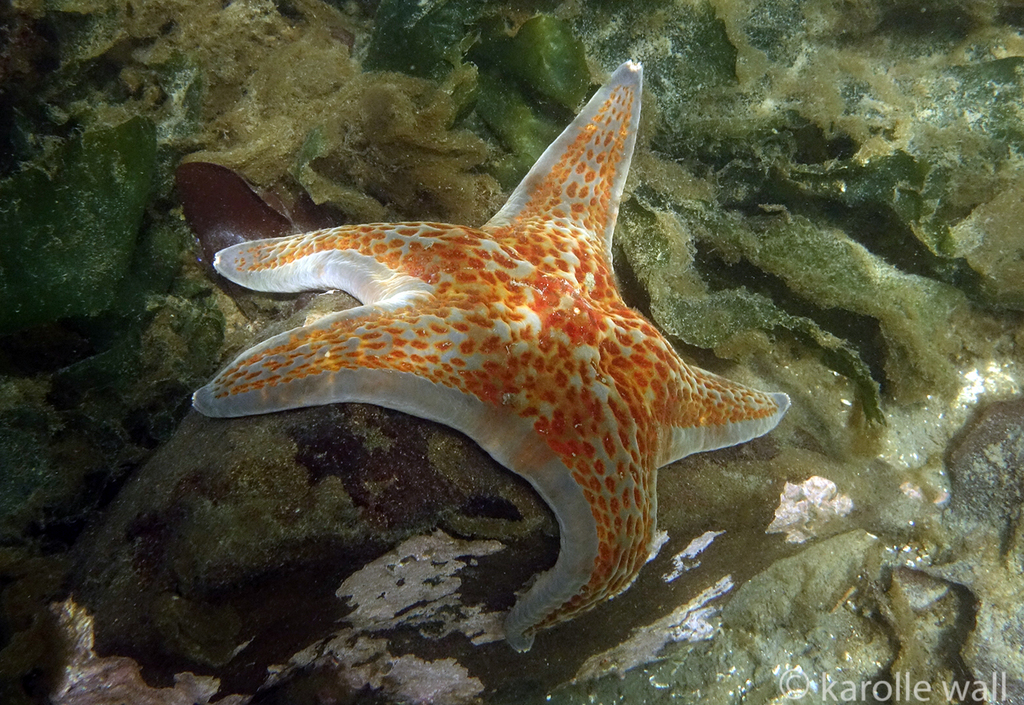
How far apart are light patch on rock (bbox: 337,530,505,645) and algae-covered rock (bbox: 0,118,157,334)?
1.97m

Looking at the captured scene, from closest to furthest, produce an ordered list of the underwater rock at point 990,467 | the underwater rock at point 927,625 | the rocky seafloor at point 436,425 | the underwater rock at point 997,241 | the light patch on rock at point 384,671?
the rocky seafloor at point 436,425, the light patch on rock at point 384,671, the underwater rock at point 997,241, the underwater rock at point 990,467, the underwater rock at point 927,625

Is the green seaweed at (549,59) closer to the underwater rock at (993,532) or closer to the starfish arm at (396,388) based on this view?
the starfish arm at (396,388)

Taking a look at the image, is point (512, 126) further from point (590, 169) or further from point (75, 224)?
point (75, 224)

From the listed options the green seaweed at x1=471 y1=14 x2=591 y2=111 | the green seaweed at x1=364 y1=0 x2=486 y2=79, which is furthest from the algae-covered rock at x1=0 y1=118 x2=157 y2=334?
the green seaweed at x1=471 y1=14 x2=591 y2=111

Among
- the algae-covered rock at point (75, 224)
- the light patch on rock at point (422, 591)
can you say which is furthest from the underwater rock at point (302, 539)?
the algae-covered rock at point (75, 224)

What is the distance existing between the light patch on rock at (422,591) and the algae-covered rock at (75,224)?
197 centimetres

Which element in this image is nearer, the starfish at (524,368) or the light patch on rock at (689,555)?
the starfish at (524,368)

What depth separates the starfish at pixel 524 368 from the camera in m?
2.27

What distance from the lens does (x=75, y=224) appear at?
2.75 metres

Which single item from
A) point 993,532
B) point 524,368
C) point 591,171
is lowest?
point 993,532

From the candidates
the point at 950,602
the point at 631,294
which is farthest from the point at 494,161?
the point at 950,602

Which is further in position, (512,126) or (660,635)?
(660,635)

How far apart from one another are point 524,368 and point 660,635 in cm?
293

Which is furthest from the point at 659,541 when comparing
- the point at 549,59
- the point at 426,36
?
the point at 426,36
